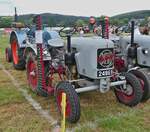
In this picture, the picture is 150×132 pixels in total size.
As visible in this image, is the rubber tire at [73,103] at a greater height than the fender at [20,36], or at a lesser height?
lesser

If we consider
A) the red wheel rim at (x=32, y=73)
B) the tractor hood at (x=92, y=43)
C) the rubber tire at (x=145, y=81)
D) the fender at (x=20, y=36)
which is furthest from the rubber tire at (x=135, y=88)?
the fender at (x=20, y=36)

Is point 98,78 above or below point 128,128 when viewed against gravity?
above

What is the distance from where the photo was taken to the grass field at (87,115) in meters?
4.56

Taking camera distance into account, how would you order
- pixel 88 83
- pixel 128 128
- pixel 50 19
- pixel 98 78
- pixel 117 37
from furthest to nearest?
pixel 117 37, pixel 50 19, pixel 88 83, pixel 98 78, pixel 128 128

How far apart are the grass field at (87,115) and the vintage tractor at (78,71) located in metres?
0.20

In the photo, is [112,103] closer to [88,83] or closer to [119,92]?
[119,92]

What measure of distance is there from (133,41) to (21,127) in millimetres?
2753

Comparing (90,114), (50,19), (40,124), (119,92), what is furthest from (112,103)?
(50,19)

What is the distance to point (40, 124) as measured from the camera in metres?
4.70

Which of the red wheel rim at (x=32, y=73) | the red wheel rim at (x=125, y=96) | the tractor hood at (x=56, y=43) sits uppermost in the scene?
the tractor hood at (x=56, y=43)

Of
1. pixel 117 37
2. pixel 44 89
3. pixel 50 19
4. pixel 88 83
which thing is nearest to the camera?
pixel 88 83

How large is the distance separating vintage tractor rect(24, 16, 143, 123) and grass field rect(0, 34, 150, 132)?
197 millimetres

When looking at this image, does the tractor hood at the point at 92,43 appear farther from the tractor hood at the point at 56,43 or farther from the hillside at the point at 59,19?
the hillside at the point at 59,19

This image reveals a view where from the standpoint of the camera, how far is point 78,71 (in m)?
5.14
